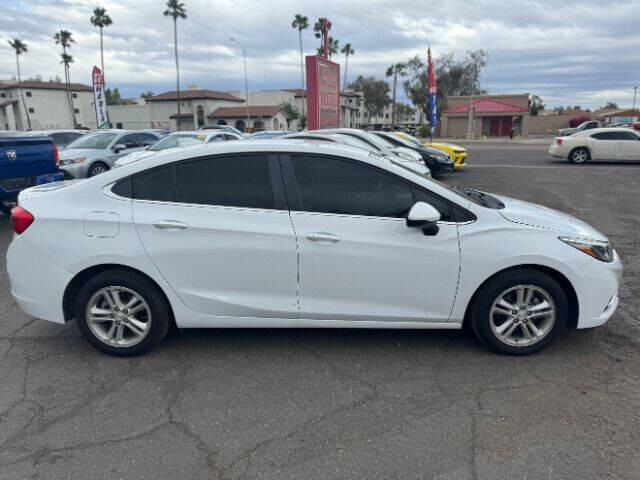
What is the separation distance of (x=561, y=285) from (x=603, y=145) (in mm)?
18157

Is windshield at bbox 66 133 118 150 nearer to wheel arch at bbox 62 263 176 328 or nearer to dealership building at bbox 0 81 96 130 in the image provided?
wheel arch at bbox 62 263 176 328

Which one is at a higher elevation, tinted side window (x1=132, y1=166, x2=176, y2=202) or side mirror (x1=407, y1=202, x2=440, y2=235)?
tinted side window (x1=132, y1=166, x2=176, y2=202)

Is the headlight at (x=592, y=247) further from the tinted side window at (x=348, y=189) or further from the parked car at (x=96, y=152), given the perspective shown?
the parked car at (x=96, y=152)

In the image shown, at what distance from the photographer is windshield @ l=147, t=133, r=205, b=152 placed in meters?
12.8

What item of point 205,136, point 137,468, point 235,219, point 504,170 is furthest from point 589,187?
point 137,468

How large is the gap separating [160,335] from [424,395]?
201cm

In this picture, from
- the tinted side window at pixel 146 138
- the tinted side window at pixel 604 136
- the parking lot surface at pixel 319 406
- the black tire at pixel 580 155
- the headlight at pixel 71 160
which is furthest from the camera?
the black tire at pixel 580 155

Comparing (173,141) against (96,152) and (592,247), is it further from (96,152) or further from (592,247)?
A: (592,247)

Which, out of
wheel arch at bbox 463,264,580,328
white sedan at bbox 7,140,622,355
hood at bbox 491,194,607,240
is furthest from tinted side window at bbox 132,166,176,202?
hood at bbox 491,194,607,240

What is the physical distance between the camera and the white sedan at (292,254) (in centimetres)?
342

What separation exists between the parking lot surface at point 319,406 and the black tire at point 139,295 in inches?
4.6

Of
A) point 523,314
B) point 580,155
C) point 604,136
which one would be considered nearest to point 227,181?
point 523,314

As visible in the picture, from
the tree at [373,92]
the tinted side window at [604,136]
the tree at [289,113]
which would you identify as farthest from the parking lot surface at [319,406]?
the tree at [373,92]

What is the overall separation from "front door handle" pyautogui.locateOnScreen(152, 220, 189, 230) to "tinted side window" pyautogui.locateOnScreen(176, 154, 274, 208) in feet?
0.63
